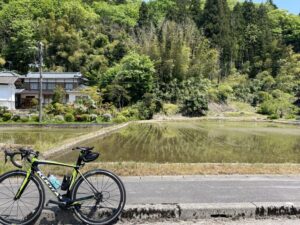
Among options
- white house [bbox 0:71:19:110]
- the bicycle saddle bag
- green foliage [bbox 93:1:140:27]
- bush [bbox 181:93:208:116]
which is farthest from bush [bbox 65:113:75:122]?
green foliage [bbox 93:1:140:27]

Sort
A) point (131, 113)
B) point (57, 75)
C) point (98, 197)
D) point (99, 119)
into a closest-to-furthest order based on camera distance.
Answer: point (98, 197)
point (99, 119)
point (131, 113)
point (57, 75)

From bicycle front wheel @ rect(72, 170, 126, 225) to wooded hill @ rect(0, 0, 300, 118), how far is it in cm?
2913

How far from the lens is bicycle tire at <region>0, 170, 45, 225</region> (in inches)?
159

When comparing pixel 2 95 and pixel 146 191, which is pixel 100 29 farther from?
pixel 146 191

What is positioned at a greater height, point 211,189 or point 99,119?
point 211,189

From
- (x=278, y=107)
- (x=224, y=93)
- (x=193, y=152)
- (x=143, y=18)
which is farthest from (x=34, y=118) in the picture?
(x=143, y=18)

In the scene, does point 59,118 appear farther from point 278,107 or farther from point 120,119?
point 278,107

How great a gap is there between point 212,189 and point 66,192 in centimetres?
235

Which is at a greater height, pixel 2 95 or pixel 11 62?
pixel 11 62

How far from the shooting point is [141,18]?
5644 cm

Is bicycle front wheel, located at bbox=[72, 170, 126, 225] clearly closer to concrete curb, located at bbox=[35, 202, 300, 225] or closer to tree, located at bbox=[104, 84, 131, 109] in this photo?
concrete curb, located at bbox=[35, 202, 300, 225]

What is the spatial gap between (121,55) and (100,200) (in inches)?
1733

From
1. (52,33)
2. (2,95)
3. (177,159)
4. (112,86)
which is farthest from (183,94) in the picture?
(177,159)

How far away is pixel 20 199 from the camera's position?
420 cm
